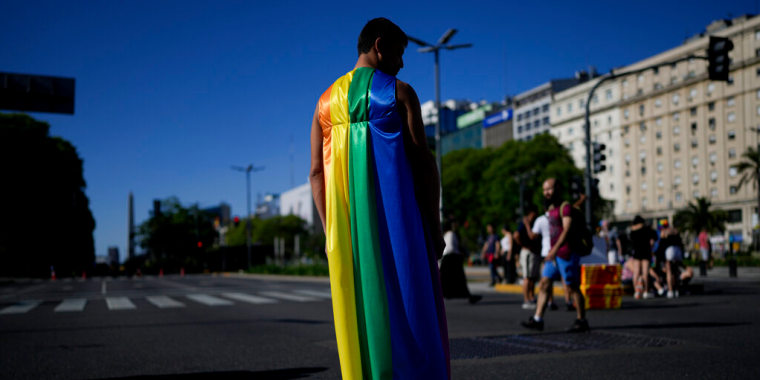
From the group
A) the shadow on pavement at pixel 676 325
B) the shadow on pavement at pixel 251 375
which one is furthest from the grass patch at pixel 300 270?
the shadow on pavement at pixel 251 375

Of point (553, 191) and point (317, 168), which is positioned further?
point (553, 191)

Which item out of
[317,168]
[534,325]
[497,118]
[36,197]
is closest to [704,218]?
[497,118]

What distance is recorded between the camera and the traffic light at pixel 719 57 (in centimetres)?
1695

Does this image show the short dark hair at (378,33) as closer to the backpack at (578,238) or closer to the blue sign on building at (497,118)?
the backpack at (578,238)

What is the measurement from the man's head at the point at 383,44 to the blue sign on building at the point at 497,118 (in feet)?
353

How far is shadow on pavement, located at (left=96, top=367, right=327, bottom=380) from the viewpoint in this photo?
537cm

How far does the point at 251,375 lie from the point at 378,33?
3298 mm

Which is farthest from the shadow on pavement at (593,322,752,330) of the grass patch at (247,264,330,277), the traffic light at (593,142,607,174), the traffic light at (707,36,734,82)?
the grass patch at (247,264,330,277)

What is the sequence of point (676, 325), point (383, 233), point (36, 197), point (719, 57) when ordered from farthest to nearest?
point (36, 197)
point (719, 57)
point (676, 325)
point (383, 233)

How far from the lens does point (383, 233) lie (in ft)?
9.29

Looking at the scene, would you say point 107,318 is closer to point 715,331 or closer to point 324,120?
point 715,331

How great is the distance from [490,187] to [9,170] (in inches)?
1573

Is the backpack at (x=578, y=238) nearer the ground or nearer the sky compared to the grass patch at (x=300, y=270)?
nearer the sky

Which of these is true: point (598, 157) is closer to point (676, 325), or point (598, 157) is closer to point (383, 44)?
point (676, 325)
